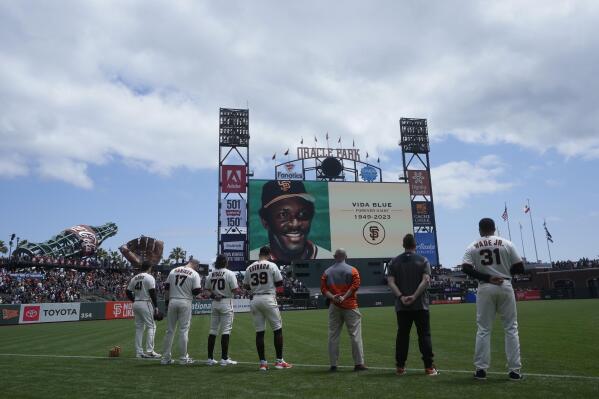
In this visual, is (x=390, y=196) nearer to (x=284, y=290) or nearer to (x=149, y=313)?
(x=284, y=290)

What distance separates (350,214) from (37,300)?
1266 inches

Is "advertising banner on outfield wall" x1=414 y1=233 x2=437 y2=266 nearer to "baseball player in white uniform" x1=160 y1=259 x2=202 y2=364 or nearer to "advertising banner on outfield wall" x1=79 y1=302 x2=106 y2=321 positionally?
"advertising banner on outfield wall" x1=79 y1=302 x2=106 y2=321

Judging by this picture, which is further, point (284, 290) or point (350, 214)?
point (350, 214)

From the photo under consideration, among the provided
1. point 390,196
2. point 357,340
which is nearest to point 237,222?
point 390,196

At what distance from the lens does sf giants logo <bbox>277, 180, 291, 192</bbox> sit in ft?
172

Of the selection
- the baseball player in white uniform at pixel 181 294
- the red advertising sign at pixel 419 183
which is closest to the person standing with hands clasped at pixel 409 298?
the baseball player in white uniform at pixel 181 294

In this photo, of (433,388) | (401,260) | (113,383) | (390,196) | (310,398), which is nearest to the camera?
(310,398)

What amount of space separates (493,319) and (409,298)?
3.92 feet

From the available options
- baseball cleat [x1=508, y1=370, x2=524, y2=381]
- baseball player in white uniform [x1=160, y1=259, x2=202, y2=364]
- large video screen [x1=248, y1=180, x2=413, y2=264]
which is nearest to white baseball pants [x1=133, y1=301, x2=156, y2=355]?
baseball player in white uniform [x1=160, y1=259, x2=202, y2=364]

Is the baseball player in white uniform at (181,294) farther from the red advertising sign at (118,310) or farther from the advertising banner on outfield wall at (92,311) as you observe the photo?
the red advertising sign at (118,310)

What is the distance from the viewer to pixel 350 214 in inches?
2104

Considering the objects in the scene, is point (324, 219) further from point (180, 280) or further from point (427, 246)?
point (180, 280)

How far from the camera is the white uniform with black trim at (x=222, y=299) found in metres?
8.77

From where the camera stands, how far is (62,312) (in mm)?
30844
